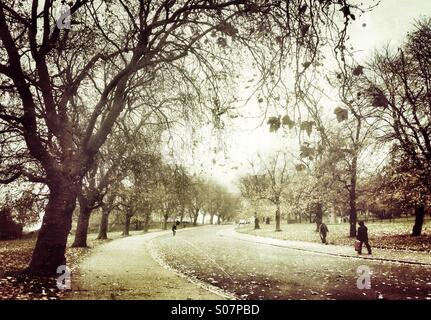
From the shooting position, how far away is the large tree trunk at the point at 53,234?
477 inches

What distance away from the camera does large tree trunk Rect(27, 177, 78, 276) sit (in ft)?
39.8

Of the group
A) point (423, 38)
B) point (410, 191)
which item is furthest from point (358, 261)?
point (423, 38)

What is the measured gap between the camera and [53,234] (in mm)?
12383

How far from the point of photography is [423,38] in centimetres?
2103

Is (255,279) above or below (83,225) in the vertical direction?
below

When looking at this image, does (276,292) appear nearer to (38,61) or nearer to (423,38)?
(38,61)

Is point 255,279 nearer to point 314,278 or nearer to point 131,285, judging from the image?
point 314,278

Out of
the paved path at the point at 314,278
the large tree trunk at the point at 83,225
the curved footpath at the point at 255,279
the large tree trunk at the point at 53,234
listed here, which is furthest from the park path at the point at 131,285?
the large tree trunk at the point at 83,225

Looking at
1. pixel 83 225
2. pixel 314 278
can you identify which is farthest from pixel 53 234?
pixel 83 225

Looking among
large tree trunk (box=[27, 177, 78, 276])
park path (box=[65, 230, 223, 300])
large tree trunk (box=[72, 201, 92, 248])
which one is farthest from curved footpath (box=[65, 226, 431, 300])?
large tree trunk (box=[72, 201, 92, 248])

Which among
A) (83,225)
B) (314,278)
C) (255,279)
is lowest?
(255,279)

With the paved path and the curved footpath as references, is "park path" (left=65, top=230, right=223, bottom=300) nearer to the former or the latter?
the curved footpath

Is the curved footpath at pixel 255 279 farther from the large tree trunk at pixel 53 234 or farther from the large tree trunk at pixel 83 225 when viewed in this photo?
the large tree trunk at pixel 83 225
